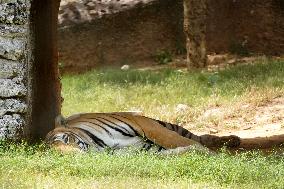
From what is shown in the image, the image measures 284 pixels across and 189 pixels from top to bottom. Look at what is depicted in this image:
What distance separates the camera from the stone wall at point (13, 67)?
7391 mm

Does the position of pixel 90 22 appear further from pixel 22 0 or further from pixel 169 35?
pixel 22 0

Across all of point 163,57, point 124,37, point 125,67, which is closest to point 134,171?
point 125,67

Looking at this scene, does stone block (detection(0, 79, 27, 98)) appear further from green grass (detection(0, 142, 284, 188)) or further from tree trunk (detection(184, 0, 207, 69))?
tree trunk (detection(184, 0, 207, 69))

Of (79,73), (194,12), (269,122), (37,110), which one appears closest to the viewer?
(37,110)

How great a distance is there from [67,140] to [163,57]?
34.5ft

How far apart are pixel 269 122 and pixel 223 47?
21.8 ft

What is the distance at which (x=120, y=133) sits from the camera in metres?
8.41

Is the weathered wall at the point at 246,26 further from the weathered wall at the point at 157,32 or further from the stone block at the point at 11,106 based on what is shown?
the stone block at the point at 11,106

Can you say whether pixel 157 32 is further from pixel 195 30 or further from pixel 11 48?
pixel 11 48

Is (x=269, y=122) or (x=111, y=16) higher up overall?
(x=111, y=16)

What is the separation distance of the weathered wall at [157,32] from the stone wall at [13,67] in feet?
33.3

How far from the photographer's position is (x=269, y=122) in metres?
11.6

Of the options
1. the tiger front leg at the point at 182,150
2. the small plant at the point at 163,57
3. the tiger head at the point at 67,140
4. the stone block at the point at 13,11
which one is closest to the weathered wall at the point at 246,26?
the small plant at the point at 163,57

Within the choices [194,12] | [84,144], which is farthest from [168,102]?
[84,144]
